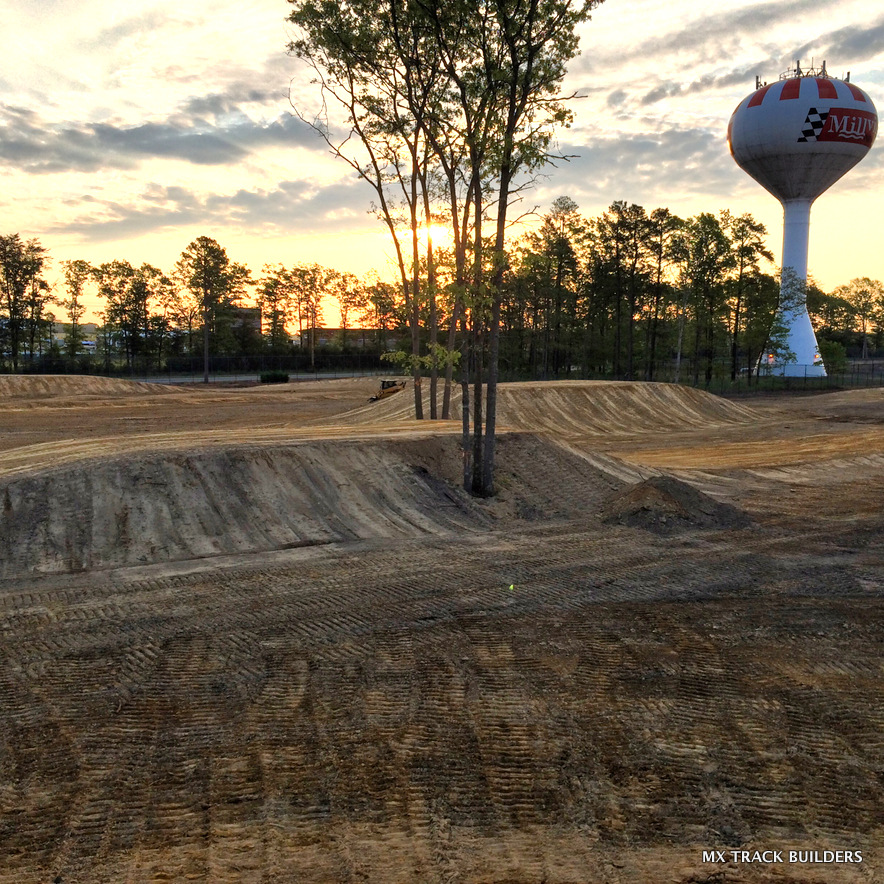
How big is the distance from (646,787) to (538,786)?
2.37 feet

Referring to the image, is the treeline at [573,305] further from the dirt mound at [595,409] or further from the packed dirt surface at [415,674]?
the packed dirt surface at [415,674]

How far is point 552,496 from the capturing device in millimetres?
15195

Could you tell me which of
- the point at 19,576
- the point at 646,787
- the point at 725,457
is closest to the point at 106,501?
Answer: the point at 19,576

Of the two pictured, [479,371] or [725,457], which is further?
[725,457]

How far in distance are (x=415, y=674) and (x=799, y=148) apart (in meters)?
61.7

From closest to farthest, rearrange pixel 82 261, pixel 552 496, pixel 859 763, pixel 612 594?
pixel 859 763 → pixel 612 594 → pixel 552 496 → pixel 82 261

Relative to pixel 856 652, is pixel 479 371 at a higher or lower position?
higher

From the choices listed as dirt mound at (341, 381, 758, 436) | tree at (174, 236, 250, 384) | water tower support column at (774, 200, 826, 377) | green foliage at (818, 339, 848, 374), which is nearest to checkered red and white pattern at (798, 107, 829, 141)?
water tower support column at (774, 200, 826, 377)

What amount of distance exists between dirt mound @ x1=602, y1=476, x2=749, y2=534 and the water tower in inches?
1842

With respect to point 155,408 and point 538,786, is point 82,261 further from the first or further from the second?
point 538,786

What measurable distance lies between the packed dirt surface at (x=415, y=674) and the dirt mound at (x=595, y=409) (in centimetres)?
1514

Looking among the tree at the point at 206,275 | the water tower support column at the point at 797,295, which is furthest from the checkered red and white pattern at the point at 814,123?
the tree at the point at 206,275

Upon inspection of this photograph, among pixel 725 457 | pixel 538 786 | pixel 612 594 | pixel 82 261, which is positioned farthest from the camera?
pixel 82 261

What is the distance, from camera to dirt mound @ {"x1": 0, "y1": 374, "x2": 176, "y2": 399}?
42844 mm
